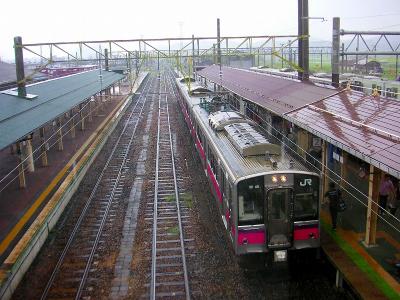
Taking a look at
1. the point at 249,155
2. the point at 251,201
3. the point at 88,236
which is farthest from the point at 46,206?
the point at 251,201

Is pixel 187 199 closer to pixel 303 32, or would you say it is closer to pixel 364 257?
pixel 364 257

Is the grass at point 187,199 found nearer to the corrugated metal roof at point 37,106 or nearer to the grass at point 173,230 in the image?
the grass at point 173,230

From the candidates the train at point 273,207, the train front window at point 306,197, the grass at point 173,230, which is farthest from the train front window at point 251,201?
the grass at point 173,230

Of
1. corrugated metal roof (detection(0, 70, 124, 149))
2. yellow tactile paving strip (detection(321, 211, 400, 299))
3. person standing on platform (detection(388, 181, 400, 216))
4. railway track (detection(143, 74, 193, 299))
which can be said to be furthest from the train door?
corrugated metal roof (detection(0, 70, 124, 149))

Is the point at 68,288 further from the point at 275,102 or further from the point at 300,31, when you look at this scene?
the point at 300,31

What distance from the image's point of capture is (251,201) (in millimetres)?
8039

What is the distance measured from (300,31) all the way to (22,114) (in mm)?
10146

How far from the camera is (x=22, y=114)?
14.9 m

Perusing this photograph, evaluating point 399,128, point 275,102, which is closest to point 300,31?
point 275,102

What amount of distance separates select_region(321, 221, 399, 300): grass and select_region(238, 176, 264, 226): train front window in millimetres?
1845

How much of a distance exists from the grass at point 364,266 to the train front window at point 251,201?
1.84 meters

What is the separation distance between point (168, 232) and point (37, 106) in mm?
8920

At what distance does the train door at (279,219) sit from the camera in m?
8.06

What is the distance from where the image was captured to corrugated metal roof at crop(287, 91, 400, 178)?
723 cm
